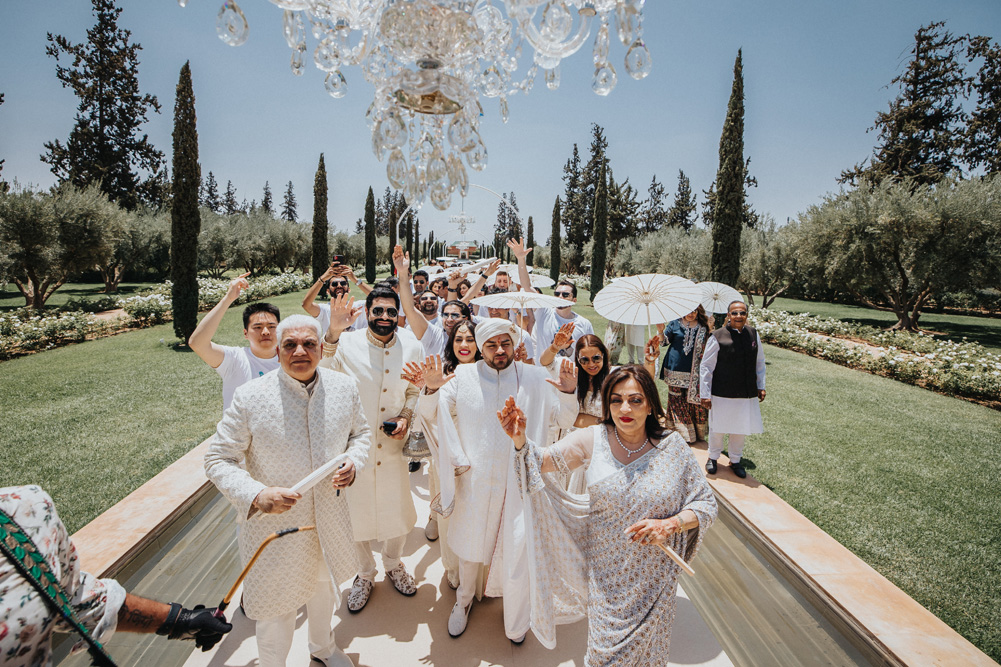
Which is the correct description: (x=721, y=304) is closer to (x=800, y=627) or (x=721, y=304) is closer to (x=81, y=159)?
(x=800, y=627)

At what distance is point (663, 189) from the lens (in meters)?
60.9

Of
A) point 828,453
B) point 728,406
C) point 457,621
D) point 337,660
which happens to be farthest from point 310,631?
point 828,453

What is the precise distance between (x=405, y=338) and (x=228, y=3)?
93.3 inches

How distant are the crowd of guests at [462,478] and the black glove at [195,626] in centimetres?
2

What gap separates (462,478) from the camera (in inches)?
121

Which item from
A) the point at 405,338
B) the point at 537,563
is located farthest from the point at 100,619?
the point at 405,338

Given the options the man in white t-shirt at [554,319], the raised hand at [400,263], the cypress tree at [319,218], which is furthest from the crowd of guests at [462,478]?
the cypress tree at [319,218]

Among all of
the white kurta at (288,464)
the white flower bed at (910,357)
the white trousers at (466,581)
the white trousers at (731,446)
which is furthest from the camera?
the white flower bed at (910,357)

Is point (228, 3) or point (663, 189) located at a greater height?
point (663, 189)

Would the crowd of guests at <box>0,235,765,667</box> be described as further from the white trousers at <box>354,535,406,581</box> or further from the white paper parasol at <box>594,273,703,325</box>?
the white paper parasol at <box>594,273,703,325</box>

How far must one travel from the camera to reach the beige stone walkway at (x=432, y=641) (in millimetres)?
2793

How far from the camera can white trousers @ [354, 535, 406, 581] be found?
3.36 m

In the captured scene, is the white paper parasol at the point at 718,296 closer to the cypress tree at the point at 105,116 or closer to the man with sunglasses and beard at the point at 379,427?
the man with sunglasses and beard at the point at 379,427

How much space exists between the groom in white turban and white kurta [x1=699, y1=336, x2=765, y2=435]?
315cm
